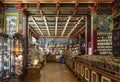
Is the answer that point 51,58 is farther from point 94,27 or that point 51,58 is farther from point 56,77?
point 94,27

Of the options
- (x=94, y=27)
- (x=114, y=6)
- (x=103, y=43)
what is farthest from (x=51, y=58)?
(x=114, y=6)

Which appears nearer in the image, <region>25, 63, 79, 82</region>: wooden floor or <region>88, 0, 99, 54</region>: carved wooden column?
<region>25, 63, 79, 82</region>: wooden floor

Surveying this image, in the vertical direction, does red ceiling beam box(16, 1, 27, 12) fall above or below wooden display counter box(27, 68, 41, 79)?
above

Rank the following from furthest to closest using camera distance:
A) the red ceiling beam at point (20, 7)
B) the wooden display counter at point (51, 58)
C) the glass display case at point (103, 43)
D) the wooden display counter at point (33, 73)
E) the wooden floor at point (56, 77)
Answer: the wooden display counter at point (51, 58), the glass display case at point (103, 43), the wooden display counter at point (33, 73), the red ceiling beam at point (20, 7), the wooden floor at point (56, 77)

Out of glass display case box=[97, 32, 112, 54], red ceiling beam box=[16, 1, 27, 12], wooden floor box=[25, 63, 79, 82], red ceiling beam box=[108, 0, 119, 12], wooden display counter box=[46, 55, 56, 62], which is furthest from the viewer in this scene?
wooden display counter box=[46, 55, 56, 62]

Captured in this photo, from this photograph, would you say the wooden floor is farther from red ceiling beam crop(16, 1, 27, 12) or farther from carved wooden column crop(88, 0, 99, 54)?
red ceiling beam crop(16, 1, 27, 12)

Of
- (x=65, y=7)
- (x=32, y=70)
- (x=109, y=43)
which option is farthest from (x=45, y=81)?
(x=109, y=43)

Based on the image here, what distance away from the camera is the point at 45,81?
945 cm

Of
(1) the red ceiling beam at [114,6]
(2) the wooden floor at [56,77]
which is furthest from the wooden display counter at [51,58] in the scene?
(1) the red ceiling beam at [114,6]

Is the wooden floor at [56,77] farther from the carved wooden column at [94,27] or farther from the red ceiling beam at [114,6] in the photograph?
the red ceiling beam at [114,6]

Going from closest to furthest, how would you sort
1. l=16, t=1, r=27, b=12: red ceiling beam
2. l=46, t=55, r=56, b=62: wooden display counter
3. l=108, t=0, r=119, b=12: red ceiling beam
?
l=108, t=0, r=119, b=12: red ceiling beam, l=16, t=1, r=27, b=12: red ceiling beam, l=46, t=55, r=56, b=62: wooden display counter

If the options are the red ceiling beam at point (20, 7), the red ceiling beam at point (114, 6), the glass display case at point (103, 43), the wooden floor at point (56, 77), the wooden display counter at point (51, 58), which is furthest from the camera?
the wooden display counter at point (51, 58)

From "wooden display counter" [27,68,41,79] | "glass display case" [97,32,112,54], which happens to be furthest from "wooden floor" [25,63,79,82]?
"glass display case" [97,32,112,54]

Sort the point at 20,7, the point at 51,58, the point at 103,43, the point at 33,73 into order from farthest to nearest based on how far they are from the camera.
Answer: the point at 51,58, the point at 103,43, the point at 33,73, the point at 20,7
